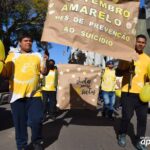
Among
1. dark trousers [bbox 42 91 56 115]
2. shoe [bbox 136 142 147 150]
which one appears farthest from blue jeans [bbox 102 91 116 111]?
shoe [bbox 136 142 147 150]

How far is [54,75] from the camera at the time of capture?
41.5ft

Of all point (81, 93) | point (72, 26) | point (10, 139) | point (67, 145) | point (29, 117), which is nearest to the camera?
point (29, 117)

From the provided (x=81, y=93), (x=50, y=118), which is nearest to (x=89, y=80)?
(x=81, y=93)

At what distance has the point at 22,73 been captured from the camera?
7.02 meters

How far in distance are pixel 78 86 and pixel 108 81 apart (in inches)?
69.9

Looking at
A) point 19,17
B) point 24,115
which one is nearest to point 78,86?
point 24,115

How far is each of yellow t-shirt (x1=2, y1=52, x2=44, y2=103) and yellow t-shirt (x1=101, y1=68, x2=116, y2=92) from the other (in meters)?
6.46

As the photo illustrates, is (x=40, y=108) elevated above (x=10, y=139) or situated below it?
above

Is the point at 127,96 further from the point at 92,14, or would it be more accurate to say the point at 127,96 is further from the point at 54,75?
the point at 54,75

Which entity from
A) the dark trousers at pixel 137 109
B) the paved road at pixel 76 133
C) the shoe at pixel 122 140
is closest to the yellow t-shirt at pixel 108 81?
the paved road at pixel 76 133

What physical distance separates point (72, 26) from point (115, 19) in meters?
0.72

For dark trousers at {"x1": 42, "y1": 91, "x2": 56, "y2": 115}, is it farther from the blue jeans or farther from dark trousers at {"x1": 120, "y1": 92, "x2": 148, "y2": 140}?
dark trousers at {"x1": 120, "y1": 92, "x2": 148, "y2": 140}

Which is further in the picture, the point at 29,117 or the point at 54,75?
the point at 54,75

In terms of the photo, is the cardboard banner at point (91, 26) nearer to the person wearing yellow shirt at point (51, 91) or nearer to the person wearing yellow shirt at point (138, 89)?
the person wearing yellow shirt at point (138, 89)
